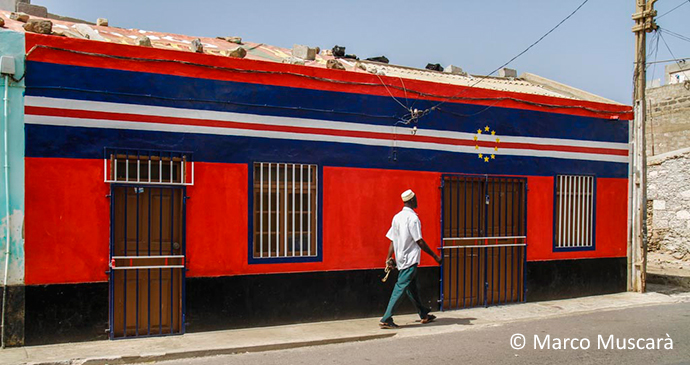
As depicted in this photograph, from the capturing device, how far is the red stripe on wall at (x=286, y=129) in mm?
6754

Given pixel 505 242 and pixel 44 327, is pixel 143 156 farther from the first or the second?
pixel 505 242

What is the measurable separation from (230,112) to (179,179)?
105cm

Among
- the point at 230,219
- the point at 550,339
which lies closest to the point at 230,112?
the point at 230,219

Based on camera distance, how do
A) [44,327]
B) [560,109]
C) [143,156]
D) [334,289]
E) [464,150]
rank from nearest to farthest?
1. [44,327]
2. [143,156]
3. [334,289]
4. [464,150]
5. [560,109]

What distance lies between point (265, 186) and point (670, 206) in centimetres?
1114

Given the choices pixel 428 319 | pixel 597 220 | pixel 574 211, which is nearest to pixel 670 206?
pixel 597 220

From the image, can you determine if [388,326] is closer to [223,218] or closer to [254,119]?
[223,218]

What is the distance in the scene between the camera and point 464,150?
9367 mm

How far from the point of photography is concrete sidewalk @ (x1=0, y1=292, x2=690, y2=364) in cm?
622

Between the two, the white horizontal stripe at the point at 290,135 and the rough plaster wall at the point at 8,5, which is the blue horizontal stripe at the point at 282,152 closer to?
the white horizontal stripe at the point at 290,135

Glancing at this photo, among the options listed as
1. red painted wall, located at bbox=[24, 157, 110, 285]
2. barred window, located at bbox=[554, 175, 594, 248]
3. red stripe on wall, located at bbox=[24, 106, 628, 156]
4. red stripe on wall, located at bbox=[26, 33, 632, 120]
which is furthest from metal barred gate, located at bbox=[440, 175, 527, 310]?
red painted wall, located at bbox=[24, 157, 110, 285]

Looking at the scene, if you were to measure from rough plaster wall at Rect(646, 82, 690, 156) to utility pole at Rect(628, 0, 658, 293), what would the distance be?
31.4 feet

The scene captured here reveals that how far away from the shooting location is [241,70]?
7.68m

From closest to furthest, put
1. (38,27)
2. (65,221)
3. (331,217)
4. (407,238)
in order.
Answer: (65,221) < (38,27) < (407,238) < (331,217)
